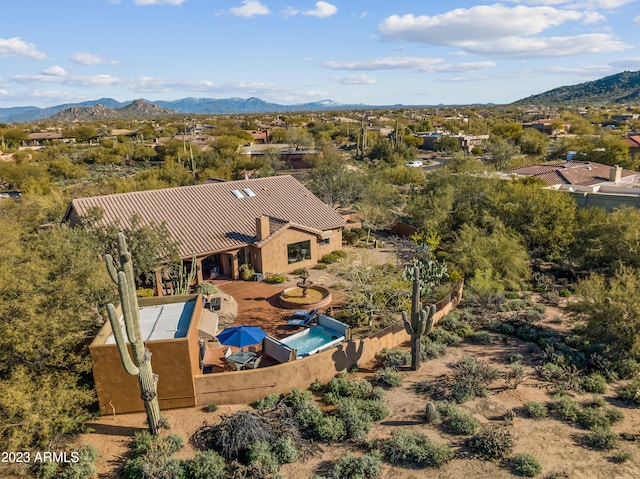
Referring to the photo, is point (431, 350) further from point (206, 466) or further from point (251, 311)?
point (206, 466)

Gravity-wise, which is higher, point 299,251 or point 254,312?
point 299,251

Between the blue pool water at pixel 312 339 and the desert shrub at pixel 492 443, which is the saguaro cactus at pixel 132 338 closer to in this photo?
the blue pool water at pixel 312 339

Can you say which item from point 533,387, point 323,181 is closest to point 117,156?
point 323,181

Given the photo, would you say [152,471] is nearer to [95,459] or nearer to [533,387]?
[95,459]

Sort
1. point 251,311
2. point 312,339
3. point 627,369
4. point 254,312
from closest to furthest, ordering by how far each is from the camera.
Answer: point 627,369 → point 312,339 → point 254,312 → point 251,311

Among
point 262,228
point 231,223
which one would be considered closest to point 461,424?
point 262,228

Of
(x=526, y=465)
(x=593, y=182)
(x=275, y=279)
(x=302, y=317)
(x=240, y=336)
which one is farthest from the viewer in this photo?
(x=593, y=182)
